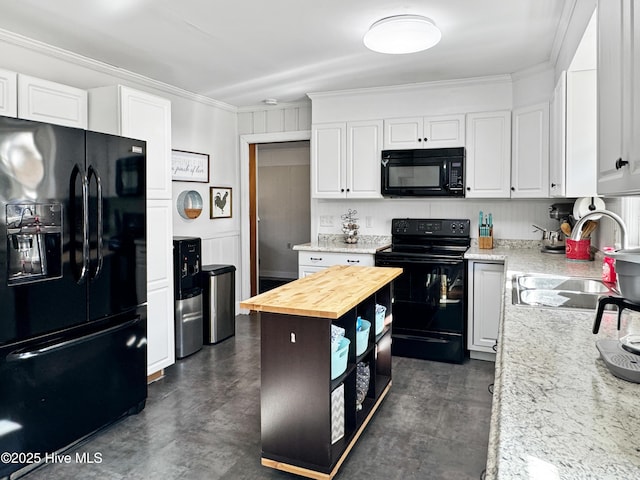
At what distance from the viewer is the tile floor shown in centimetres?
227

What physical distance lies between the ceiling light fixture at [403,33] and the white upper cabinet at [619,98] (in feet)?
4.56

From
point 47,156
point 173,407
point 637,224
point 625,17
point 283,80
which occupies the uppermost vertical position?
point 283,80

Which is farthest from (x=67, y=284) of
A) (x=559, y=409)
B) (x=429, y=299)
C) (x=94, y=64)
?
(x=429, y=299)

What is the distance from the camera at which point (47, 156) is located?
229 centimetres

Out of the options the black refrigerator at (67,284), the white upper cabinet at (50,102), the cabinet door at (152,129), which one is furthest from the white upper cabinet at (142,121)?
the black refrigerator at (67,284)

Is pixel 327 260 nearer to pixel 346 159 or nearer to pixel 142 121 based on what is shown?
pixel 346 159

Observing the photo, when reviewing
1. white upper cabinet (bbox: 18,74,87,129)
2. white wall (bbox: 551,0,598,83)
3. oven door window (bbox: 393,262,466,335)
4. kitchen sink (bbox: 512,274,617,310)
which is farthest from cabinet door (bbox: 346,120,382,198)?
white upper cabinet (bbox: 18,74,87,129)

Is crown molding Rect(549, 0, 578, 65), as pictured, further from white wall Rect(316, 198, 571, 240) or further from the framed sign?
the framed sign

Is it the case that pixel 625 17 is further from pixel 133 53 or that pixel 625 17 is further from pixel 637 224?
pixel 133 53

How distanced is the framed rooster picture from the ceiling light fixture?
261cm

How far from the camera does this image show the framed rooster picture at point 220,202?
489 cm

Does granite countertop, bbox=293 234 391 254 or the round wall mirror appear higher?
the round wall mirror

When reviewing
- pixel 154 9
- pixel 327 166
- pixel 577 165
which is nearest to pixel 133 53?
pixel 154 9

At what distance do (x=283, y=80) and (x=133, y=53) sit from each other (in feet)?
4.23
